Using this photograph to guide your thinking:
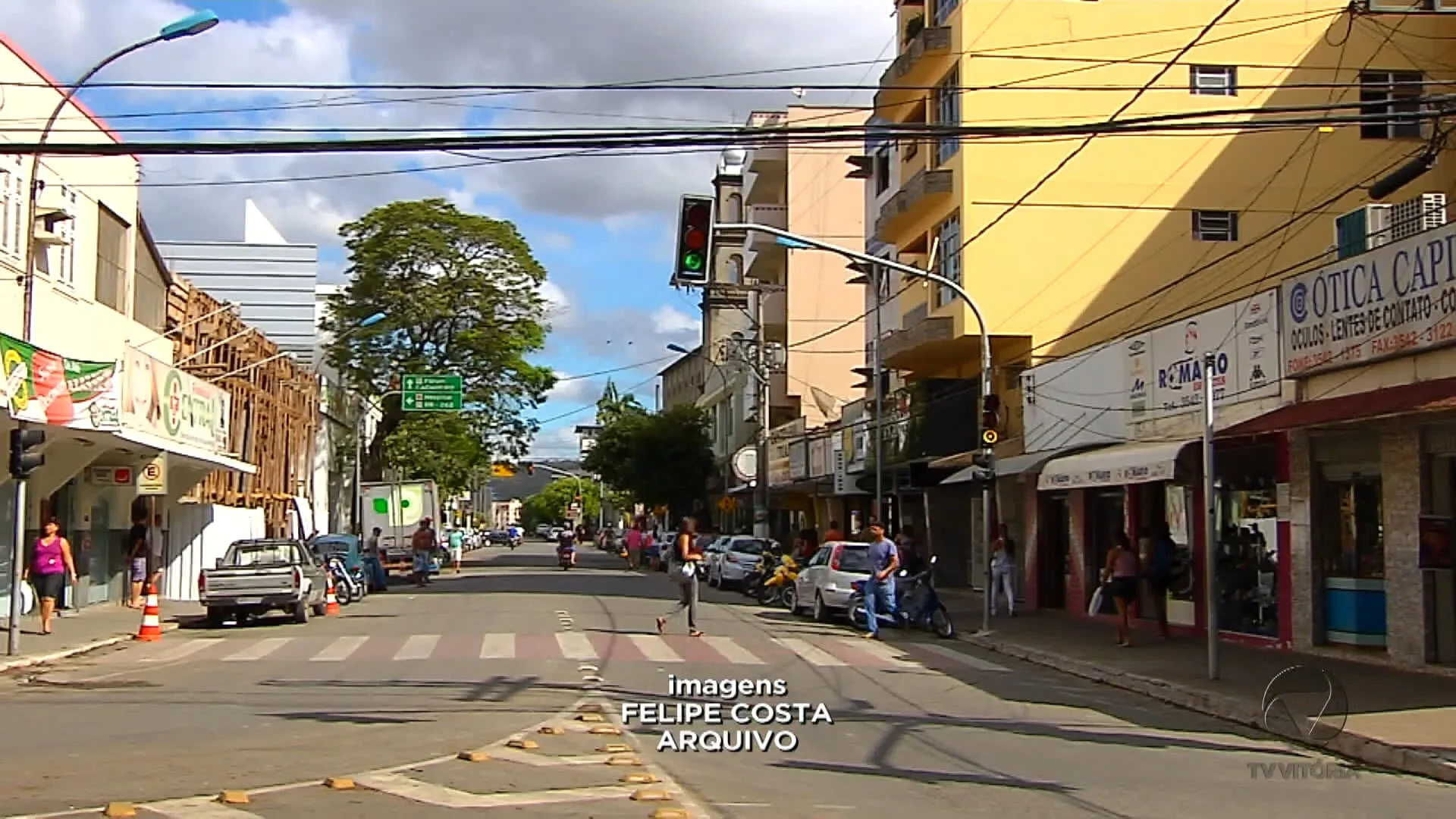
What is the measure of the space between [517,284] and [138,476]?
28034 millimetres

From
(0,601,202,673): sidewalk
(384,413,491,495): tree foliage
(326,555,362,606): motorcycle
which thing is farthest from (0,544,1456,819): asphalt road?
(384,413,491,495): tree foliage

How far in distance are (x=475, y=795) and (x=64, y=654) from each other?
14035 millimetres

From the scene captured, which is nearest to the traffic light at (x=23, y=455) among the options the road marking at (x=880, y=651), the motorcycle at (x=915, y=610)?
the road marking at (x=880, y=651)

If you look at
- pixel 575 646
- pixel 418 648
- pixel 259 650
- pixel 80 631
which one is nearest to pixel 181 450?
A: pixel 80 631

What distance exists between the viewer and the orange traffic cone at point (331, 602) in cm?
3039

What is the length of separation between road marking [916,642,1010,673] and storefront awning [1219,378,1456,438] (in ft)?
14.1

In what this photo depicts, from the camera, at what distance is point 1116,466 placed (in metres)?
23.3

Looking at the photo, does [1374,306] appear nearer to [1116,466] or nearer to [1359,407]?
[1359,407]

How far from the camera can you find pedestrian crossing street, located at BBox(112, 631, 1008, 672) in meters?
20.0

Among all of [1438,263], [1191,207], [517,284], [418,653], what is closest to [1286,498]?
[1438,263]

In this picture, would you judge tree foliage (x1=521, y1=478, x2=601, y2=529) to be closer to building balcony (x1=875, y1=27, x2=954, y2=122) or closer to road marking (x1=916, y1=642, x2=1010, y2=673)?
building balcony (x1=875, y1=27, x2=954, y2=122)

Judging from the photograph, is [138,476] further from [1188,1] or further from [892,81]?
[1188,1]

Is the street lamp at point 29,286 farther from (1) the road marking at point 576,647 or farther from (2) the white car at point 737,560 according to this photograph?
(2) the white car at point 737,560

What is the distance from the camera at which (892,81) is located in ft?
124
